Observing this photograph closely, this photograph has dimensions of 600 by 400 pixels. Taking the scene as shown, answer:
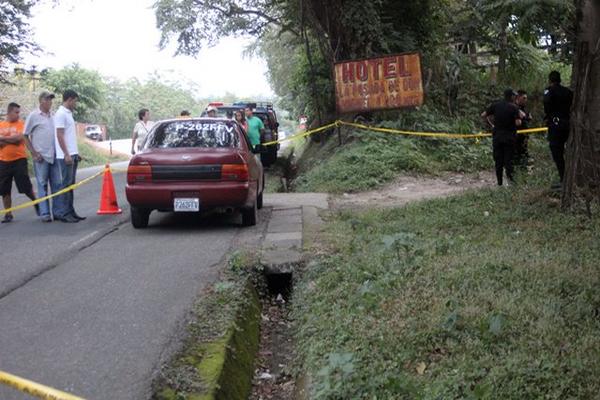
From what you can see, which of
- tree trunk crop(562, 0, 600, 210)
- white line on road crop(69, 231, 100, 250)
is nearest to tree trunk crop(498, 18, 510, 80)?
tree trunk crop(562, 0, 600, 210)

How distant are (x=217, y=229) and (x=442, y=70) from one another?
38.2ft

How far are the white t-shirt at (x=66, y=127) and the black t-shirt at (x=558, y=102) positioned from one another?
270 inches

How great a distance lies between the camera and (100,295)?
5.91 metres

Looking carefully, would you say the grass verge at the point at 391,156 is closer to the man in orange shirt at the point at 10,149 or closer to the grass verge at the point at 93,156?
the man in orange shirt at the point at 10,149

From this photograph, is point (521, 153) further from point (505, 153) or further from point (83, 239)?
point (83, 239)

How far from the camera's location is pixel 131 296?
5.86m

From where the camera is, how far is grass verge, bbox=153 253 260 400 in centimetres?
400

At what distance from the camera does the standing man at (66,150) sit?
9.55 m

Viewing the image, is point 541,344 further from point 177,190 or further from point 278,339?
point 177,190

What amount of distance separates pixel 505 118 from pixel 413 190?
2.69 m

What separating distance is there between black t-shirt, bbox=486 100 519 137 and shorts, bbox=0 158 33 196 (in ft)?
24.5

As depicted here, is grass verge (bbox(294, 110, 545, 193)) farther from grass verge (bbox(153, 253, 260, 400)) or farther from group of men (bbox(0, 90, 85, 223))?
grass verge (bbox(153, 253, 260, 400))

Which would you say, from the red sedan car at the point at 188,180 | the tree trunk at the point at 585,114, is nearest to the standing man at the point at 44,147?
the red sedan car at the point at 188,180

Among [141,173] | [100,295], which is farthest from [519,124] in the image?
[100,295]
